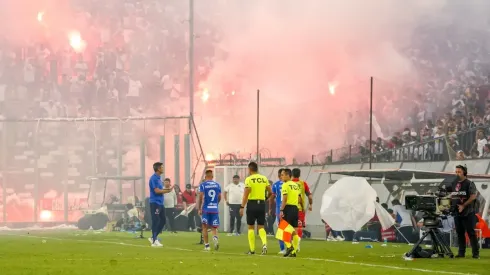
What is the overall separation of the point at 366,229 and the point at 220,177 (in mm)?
11561

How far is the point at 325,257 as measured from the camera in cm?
2188

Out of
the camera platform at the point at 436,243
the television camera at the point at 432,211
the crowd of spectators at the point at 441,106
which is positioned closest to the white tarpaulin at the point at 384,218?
the crowd of spectators at the point at 441,106

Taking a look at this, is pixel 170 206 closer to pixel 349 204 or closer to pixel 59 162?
pixel 349 204

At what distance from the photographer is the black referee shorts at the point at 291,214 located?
2241 cm

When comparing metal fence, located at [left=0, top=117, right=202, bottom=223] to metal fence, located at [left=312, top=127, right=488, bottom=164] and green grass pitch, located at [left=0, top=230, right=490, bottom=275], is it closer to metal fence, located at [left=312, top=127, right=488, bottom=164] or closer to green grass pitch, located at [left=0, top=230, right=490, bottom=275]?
metal fence, located at [left=312, top=127, right=488, bottom=164]

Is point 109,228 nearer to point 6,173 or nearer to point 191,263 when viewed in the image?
point 6,173

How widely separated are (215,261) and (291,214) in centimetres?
283

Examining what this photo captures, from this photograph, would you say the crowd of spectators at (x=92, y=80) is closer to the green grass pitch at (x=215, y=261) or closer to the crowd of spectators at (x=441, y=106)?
the crowd of spectators at (x=441, y=106)

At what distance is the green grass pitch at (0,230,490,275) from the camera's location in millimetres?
17453

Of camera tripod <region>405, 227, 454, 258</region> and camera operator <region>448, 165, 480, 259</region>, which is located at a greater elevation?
camera operator <region>448, 165, 480, 259</region>

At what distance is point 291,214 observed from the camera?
73.6ft

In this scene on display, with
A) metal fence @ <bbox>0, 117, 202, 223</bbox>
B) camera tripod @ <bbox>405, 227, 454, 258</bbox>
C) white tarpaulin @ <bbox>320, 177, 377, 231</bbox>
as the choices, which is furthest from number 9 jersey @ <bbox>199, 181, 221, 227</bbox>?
metal fence @ <bbox>0, 117, 202, 223</bbox>

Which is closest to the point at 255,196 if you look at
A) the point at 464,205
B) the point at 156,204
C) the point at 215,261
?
the point at 215,261

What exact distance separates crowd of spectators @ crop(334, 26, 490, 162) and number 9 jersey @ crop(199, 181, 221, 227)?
25.6 feet
